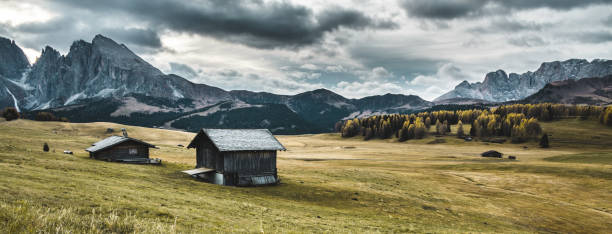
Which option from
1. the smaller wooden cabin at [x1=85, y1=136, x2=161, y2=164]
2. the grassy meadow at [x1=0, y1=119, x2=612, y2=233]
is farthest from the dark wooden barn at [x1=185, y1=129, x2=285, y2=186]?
the smaller wooden cabin at [x1=85, y1=136, x2=161, y2=164]

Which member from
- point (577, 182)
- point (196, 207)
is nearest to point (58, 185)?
point (196, 207)

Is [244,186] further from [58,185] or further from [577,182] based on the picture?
[577,182]

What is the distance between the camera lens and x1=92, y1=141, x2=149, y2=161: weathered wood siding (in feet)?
205

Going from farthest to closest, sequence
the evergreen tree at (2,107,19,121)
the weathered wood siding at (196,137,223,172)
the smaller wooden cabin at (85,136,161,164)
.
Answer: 1. the evergreen tree at (2,107,19,121)
2. the smaller wooden cabin at (85,136,161,164)
3. the weathered wood siding at (196,137,223,172)

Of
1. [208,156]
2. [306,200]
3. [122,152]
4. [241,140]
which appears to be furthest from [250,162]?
[122,152]

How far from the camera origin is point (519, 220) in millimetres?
38812

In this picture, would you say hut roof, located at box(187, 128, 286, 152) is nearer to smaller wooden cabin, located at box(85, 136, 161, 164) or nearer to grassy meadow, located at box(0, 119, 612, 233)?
grassy meadow, located at box(0, 119, 612, 233)

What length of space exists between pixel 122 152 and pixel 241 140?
1098 inches

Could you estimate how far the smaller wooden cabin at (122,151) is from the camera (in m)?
62.2

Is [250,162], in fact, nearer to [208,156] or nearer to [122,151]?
[208,156]

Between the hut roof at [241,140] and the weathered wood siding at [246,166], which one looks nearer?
the weathered wood siding at [246,166]

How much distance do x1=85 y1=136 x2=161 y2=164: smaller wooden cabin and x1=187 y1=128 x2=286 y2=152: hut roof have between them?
15111 mm

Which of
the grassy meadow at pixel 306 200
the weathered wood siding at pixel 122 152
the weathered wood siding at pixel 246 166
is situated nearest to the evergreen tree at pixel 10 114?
the weathered wood siding at pixel 122 152

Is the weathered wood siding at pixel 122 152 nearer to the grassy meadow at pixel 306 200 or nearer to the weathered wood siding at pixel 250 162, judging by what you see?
the grassy meadow at pixel 306 200
